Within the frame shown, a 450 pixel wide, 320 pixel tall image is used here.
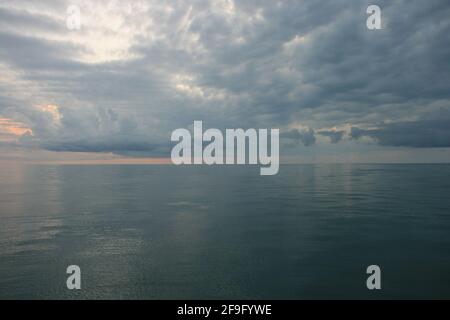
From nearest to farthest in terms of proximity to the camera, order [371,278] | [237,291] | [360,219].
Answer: [237,291] < [371,278] < [360,219]

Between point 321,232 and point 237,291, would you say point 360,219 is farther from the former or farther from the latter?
point 237,291

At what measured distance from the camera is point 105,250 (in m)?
45.2

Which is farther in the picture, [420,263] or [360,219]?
[360,219]

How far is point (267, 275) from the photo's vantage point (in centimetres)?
3616

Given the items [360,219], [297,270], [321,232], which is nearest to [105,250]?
[297,270]

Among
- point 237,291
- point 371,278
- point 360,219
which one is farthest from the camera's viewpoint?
point 360,219

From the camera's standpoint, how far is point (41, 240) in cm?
5003

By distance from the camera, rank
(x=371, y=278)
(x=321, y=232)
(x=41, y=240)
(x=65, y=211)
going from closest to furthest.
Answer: (x=371, y=278) < (x=41, y=240) < (x=321, y=232) < (x=65, y=211)

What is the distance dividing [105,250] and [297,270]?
25151mm

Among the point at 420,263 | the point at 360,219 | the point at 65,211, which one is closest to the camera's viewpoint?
the point at 420,263
